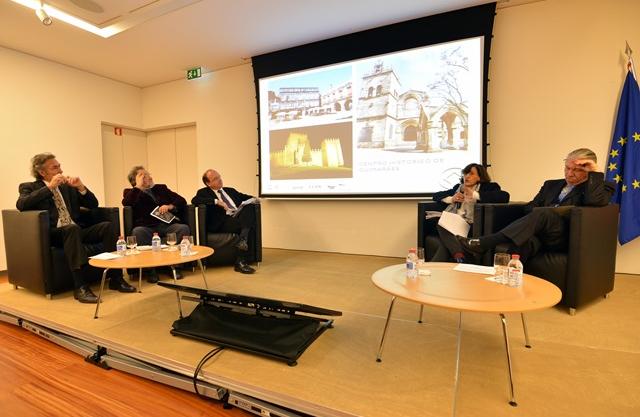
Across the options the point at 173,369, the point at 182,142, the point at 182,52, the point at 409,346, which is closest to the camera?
the point at 173,369

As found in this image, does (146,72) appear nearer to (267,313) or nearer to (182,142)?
(182,142)

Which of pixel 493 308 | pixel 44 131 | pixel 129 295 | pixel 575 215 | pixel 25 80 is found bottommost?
pixel 129 295

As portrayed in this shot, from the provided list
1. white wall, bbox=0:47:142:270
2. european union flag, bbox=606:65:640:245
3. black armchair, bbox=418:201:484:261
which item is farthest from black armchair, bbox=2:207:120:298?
european union flag, bbox=606:65:640:245

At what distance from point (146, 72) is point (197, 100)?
79 centimetres

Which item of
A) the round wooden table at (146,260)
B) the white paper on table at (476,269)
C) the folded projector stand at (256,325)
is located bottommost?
the folded projector stand at (256,325)

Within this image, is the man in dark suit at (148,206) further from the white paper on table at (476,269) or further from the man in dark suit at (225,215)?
the white paper on table at (476,269)

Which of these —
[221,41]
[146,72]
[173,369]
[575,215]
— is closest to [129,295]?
[173,369]

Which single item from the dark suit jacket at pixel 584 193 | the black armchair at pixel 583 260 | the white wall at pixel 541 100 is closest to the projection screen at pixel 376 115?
the white wall at pixel 541 100

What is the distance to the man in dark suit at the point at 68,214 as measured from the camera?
251 centimetres

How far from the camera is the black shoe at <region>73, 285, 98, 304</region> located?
2447mm

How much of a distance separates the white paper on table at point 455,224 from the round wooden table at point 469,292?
962 millimetres

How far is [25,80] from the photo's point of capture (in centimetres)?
405

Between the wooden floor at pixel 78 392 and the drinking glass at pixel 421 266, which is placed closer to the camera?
the wooden floor at pixel 78 392

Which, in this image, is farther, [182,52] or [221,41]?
[182,52]
